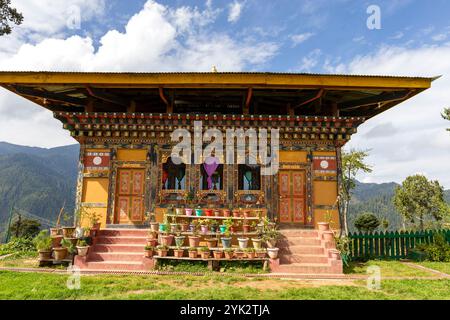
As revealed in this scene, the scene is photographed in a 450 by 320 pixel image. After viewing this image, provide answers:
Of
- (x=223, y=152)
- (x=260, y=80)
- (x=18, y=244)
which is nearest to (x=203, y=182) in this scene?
(x=223, y=152)

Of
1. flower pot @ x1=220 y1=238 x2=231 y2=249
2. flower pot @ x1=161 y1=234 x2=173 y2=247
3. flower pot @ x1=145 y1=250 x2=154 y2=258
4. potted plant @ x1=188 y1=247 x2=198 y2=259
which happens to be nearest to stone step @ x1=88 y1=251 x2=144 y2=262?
flower pot @ x1=145 y1=250 x2=154 y2=258

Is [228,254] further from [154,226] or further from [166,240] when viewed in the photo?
[154,226]

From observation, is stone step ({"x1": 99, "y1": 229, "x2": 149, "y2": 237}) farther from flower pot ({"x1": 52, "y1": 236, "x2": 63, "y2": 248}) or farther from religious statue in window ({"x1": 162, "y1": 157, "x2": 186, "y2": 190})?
religious statue in window ({"x1": 162, "y1": 157, "x2": 186, "y2": 190})

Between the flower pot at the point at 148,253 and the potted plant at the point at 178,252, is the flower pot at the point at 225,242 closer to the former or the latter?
the potted plant at the point at 178,252

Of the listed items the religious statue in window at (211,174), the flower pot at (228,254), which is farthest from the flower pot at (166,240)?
the religious statue in window at (211,174)

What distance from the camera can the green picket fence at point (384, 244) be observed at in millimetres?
11383

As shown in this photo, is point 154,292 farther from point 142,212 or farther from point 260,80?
point 260,80

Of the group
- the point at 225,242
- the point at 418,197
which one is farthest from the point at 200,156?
the point at 418,197

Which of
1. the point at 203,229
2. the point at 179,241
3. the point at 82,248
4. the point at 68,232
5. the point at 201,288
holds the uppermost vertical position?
the point at 203,229

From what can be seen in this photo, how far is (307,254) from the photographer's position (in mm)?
9156

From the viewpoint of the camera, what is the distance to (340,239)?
946 cm

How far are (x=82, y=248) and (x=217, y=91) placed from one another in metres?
6.88

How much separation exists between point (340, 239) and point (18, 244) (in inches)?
477

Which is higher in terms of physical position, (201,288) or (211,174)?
(211,174)
